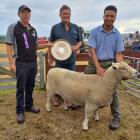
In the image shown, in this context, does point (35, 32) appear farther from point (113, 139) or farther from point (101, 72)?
point (113, 139)

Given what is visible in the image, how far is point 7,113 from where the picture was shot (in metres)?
Answer: 6.29

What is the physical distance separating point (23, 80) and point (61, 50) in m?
1.11

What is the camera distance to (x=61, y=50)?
Answer: 19.8ft

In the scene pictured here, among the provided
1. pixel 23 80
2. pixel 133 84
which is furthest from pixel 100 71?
pixel 133 84

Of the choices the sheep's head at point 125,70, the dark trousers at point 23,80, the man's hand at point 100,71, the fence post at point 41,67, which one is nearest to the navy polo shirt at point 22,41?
the dark trousers at point 23,80

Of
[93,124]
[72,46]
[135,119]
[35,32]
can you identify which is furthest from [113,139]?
[35,32]

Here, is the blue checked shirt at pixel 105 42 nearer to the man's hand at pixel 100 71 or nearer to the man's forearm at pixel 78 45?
the man's hand at pixel 100 71

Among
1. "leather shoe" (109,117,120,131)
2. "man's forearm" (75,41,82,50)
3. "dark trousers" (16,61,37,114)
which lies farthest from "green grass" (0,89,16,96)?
"leather shoe" (109,117,120,131)

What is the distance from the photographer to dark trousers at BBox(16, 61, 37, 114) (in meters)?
5.42

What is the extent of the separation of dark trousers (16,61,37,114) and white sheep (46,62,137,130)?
0.63m

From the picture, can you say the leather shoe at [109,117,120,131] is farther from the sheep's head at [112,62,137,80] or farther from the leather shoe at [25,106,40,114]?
the leather shoe at [25,106,40,114]

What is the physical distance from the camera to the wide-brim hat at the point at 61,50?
5.93 m

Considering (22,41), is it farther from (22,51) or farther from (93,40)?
(93,40)

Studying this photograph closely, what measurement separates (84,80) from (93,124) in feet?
3.17
